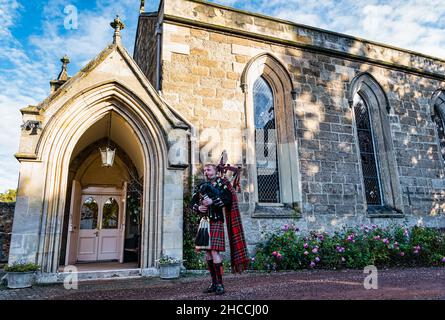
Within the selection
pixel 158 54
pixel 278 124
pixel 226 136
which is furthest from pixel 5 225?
pixel 278 124

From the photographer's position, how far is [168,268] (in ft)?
17.9

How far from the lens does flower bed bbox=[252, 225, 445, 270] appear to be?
655cm

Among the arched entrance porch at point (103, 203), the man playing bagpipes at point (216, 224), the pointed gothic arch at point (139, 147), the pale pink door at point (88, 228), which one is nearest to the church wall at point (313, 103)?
the pointed gothic arch at point (139, 147)

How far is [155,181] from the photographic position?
244 inches

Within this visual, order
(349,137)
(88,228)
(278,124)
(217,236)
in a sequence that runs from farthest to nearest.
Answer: (88,228), (349,137), (278,124), (217,236)

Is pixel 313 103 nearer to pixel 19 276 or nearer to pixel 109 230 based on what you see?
pixel 109 230

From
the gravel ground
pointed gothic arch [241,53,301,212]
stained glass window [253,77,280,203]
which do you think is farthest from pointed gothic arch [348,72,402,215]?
the gravel ground

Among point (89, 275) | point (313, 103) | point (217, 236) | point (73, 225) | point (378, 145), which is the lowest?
point (89, 275)

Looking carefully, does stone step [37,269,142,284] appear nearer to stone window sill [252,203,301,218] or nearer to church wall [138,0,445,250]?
church wall [138,0,445,250]

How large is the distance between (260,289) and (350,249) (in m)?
3.43

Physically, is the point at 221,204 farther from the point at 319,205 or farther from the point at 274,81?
the point at 274,81

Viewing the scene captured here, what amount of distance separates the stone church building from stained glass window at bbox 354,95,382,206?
36mm
